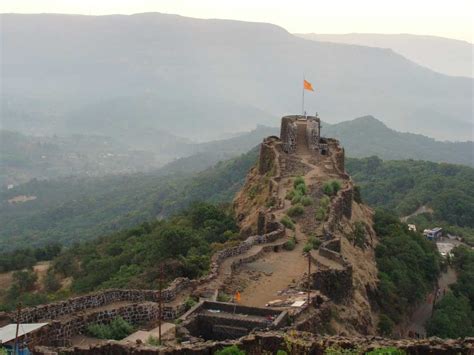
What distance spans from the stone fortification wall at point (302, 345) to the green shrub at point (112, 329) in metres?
3.15

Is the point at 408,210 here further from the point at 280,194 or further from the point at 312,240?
the point at 312,240

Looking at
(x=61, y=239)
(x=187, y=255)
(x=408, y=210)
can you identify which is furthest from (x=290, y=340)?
(x=61, y=239)

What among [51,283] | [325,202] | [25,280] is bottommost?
[25,280]

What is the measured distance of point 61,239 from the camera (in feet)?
292

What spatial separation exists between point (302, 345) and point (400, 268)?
21.5 m

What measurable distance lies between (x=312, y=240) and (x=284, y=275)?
14.1 feet

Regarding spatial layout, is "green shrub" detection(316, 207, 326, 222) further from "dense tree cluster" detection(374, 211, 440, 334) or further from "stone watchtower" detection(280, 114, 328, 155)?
"stone watchtower" detection(280, 114, 328, 155)

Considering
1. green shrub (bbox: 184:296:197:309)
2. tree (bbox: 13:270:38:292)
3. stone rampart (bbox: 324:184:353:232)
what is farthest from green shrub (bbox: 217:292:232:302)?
tree (bbox: 13:270:38:292)

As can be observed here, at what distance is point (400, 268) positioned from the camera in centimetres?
3400

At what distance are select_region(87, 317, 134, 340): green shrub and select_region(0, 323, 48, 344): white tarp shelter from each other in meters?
1.40

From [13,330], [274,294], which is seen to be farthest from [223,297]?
[13,330]

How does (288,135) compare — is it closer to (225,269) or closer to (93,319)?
(225,269)

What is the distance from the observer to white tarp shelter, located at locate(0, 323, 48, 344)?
51.4 ft

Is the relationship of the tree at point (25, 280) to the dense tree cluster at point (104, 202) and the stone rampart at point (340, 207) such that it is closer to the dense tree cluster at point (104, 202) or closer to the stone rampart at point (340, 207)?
the stone rampart at point (340, 207)
